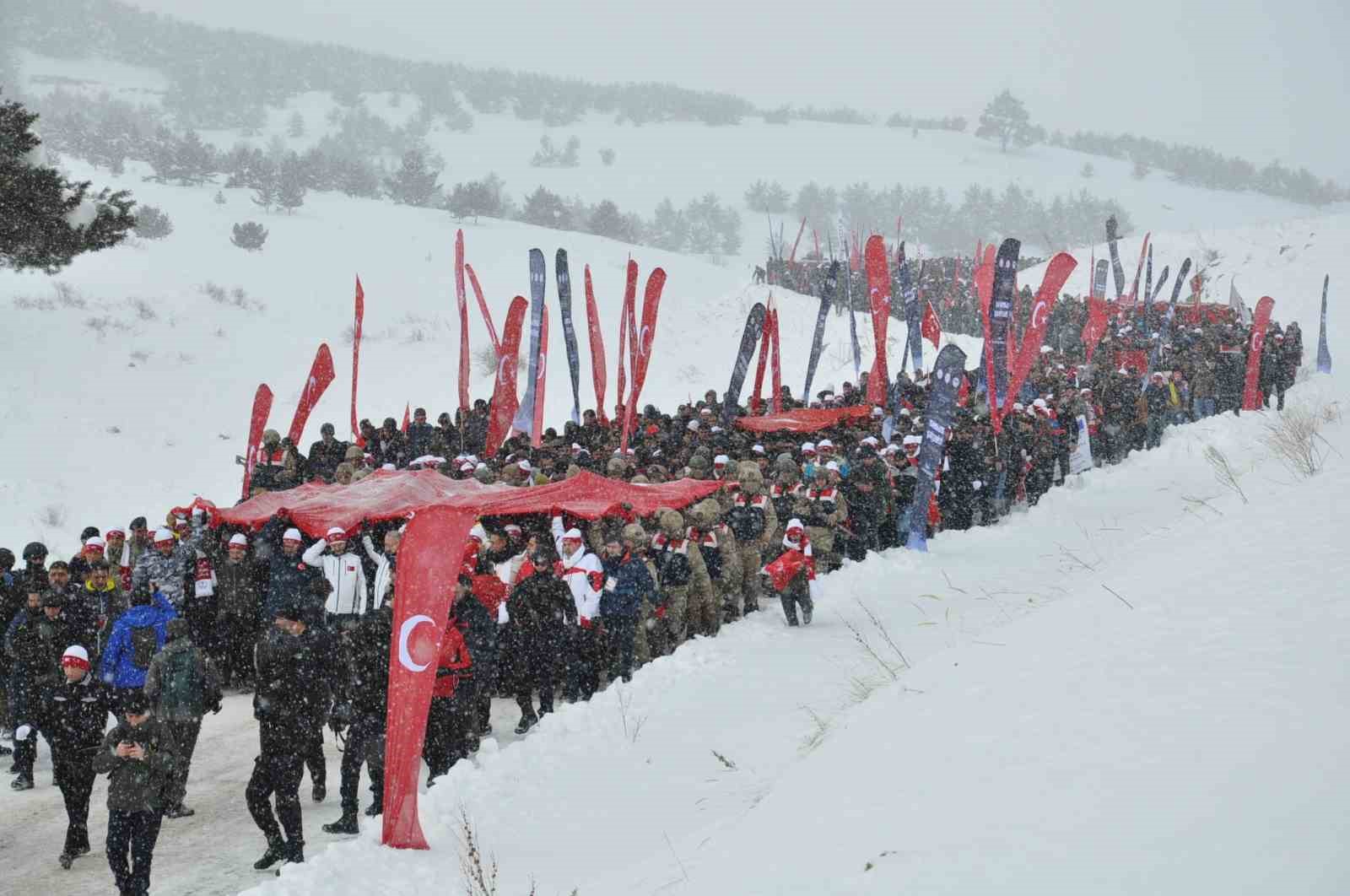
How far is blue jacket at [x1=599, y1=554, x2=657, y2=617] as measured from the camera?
9102 mm

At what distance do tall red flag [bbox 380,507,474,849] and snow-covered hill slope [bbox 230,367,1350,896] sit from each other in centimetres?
39

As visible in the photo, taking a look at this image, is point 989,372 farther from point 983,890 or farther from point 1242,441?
point 983,890

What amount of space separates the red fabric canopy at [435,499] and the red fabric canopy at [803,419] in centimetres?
511

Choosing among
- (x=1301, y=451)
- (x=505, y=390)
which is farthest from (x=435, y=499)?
(x=1301, y=451)

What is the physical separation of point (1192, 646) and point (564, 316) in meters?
13.3

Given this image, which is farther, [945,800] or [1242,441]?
[1242,441]

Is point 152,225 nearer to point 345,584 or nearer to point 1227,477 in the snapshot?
point 345,584

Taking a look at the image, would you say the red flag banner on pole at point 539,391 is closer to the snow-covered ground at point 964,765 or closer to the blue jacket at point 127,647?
the snow-covered ground at point 964,765

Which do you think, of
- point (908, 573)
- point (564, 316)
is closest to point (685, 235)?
point (564, 316)

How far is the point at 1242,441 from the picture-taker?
690 inches

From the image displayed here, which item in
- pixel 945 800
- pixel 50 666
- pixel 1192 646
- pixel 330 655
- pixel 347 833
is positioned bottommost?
pixel 347 833

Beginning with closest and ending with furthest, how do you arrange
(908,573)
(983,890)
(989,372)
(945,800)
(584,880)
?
(983,890)
(945,800)
(584,880)
(908,573)
(989,372)

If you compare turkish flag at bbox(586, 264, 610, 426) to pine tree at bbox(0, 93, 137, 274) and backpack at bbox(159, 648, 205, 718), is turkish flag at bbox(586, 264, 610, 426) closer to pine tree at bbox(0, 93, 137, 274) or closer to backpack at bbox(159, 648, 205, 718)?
pine tree at bbox(0, 93, 137, 274)

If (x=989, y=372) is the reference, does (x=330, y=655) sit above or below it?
below
